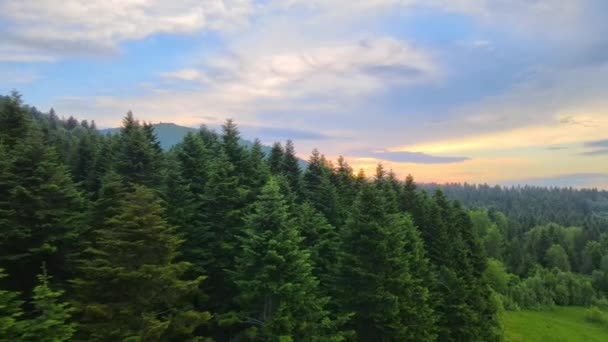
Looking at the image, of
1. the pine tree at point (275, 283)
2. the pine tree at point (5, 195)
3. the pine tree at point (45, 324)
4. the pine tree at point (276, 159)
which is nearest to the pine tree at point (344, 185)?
the pine tree at point (276, 159)

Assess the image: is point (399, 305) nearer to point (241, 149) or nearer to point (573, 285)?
point (241, 149)

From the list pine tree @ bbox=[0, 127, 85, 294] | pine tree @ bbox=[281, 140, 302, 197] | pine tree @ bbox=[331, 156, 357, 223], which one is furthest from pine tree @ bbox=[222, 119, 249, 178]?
pine tree @ bbox=[0, 127, 85, 294]

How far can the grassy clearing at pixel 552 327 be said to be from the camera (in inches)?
2724

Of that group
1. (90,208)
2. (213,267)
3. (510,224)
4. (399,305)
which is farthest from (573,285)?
(90,208)

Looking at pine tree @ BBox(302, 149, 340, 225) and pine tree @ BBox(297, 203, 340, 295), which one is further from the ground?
pine tree @ BBox(302, 149, 340, 225)

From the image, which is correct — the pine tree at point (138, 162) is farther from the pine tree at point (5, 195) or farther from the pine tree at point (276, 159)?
the pine tree at point (276, 159)

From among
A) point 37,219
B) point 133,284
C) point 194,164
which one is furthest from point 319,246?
point 37,219

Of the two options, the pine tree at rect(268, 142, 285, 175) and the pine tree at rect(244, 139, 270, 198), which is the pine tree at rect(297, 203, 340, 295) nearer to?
the pine tree at rect(244, 139, 270, 198)

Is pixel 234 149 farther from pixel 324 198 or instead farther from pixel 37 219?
pixel 37 219

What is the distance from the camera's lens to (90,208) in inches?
1033

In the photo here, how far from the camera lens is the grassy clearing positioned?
6919cm

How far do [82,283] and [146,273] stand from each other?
2.76 metres

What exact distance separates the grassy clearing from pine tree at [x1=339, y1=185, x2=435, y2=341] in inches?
1483

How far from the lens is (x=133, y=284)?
759 inches
